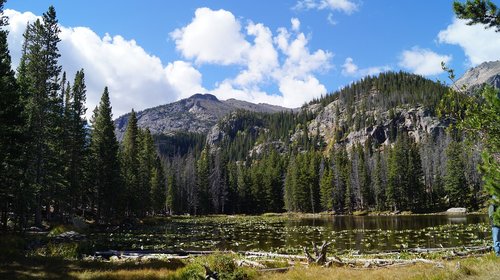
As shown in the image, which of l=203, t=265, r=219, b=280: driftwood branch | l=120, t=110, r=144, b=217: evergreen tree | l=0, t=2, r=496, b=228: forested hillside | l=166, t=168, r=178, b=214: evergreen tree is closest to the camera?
l=203, t=265, r=219, b=280: driftwood branch

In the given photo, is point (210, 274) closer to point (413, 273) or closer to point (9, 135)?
point (413, 273)

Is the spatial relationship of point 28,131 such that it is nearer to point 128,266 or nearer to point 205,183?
point 128,266

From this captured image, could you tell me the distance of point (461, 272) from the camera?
1330 centimetres

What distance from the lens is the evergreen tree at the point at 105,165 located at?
58.7 metres

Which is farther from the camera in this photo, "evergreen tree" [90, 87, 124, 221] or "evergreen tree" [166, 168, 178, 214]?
"evergreen tree" [166, 168, 178, 214]

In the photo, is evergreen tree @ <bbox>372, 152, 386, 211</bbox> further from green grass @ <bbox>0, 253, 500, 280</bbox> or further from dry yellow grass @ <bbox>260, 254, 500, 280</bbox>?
dry yellow grass @ <bbox>260, 254, 500, 280</bbox>

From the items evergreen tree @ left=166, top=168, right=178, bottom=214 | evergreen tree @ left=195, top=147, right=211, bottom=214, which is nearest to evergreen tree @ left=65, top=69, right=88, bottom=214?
evergreen tree @ left=166, top=168, right=178, bottom=214

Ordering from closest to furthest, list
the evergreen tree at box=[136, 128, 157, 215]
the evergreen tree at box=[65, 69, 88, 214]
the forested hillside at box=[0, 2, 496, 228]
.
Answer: the forested hillside at box=[0, 2, 496, 228], the evergreen tree at box=[65, 69, 88, 214], the evergreen tree at box=[136, 128, 157, 215]

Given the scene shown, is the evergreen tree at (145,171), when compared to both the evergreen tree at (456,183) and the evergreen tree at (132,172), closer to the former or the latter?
the evergreen tree at (132,172)

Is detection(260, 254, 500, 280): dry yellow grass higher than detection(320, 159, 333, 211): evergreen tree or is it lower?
lower

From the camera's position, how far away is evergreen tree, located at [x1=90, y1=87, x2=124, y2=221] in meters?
58.7

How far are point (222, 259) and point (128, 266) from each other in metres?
5.69

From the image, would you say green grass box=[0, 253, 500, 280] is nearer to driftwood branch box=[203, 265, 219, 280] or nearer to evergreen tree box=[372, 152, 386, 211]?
driftwood branch box=[203, 265, 219, 280]

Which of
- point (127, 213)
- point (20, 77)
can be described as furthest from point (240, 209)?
point (20, 77)
